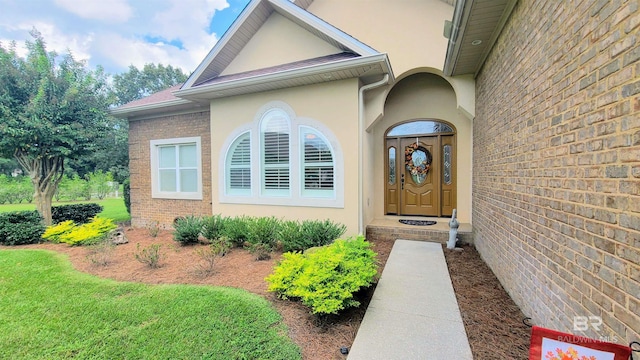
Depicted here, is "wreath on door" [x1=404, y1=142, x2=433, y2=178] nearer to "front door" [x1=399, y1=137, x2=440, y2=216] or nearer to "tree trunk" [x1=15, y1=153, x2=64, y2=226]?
"front door" [x1=399, y1=137, x2=440, y2=216]

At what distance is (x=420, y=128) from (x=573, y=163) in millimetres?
5638

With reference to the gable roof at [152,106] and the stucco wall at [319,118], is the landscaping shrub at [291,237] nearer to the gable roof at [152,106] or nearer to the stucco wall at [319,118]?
the stucco wall at [319,118]

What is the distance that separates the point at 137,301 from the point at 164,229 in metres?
6.18

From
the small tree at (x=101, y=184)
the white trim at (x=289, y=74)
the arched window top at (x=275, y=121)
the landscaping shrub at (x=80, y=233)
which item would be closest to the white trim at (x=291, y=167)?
the arched window top at (x=275, y=121)

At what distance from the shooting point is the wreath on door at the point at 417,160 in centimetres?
748

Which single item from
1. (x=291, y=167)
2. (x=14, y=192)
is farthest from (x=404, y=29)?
(x=14, y=192)

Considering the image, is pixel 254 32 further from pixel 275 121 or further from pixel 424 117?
pixel 424 117

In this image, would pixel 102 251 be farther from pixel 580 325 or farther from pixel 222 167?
pixel 580 325

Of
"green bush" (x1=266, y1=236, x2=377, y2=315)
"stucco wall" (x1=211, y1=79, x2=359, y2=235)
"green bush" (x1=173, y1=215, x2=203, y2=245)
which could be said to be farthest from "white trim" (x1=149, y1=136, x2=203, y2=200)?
"green bush" (x1=266, y1=236, x2=377, y2=315)

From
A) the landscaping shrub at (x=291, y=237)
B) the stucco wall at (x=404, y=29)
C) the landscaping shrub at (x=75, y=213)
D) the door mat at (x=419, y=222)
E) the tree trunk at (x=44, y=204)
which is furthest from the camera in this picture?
the landscaping shrub at (x=75, y=213)

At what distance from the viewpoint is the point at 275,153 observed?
6848 mm

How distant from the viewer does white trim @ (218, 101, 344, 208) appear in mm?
6145

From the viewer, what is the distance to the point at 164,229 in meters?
8.95

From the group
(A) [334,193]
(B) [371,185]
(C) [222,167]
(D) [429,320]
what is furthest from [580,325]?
(C) [222,167]
